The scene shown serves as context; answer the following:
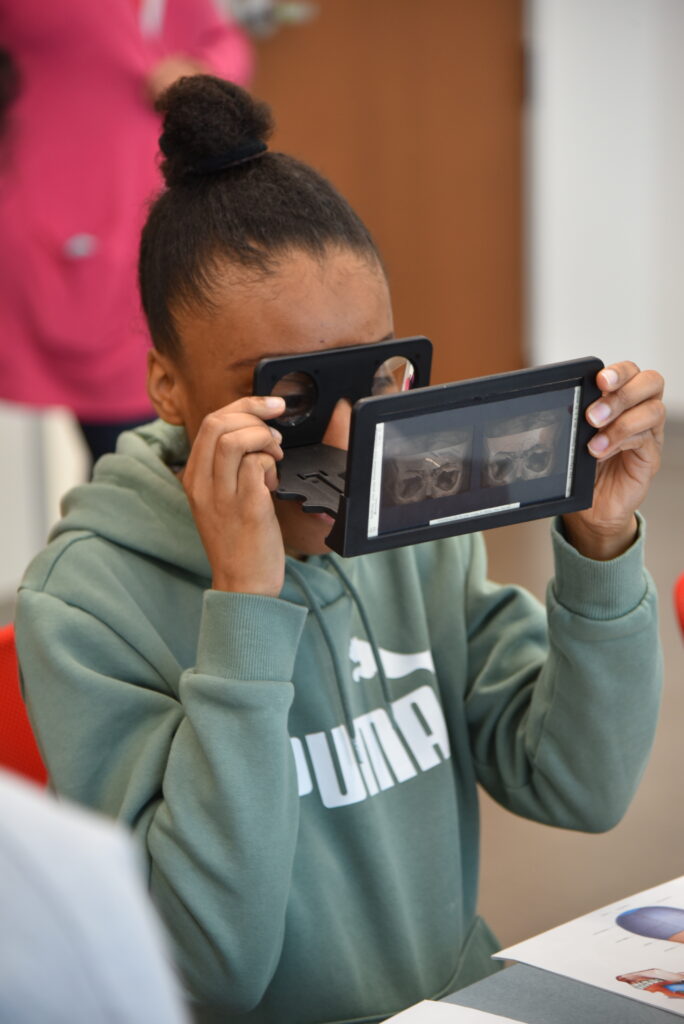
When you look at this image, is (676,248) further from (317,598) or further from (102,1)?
(317,598)

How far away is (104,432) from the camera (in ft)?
7.87

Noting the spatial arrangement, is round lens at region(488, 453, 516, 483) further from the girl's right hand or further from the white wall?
the white wall

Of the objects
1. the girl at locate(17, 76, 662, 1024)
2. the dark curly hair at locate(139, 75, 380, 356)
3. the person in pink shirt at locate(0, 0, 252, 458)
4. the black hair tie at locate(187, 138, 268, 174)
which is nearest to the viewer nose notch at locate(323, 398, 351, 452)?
the girl at locate(17, 76, 662, 1024)

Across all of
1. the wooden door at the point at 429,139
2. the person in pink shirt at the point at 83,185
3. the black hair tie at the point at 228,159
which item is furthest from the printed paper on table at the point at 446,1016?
the wooden door at the point at 429,139

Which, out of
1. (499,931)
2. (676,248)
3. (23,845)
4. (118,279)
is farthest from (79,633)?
(676,248)

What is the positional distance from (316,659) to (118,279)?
1.43 m

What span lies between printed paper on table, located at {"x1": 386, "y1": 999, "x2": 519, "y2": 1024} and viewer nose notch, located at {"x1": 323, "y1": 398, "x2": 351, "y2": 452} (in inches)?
16.0

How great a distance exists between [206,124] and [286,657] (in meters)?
0.43

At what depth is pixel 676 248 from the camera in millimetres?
4496

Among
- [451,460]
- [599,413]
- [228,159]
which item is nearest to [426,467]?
[451,460]

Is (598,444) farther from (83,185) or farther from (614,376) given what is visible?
(83,185)

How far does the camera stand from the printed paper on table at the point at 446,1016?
0.73m

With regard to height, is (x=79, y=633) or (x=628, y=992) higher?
(x=79, y=633)

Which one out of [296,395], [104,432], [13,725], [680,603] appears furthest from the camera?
[104,432]
